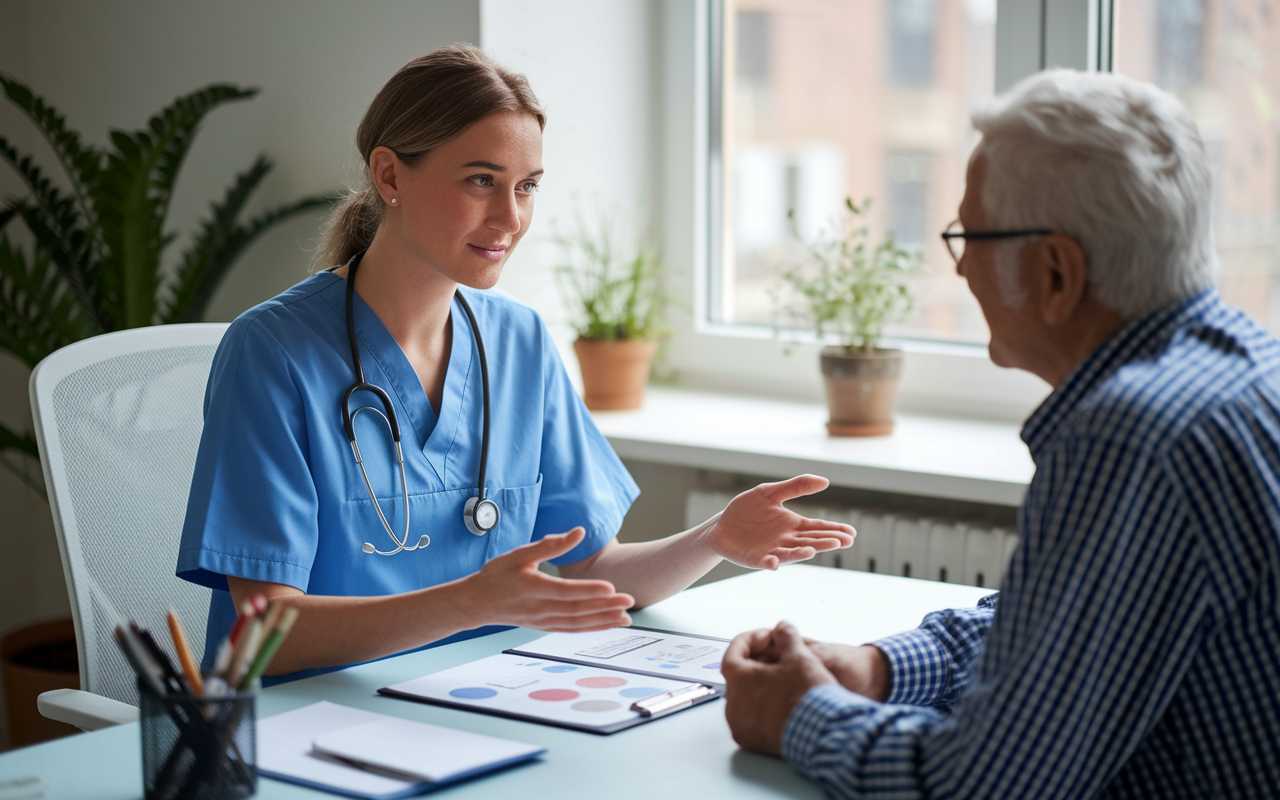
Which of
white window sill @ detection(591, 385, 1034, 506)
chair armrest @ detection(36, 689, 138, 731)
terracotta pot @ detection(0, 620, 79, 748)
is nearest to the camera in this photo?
chair armrest @ detection(36, 689, 138, 731)

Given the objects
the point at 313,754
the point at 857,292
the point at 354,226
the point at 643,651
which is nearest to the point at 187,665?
the point at 313,754

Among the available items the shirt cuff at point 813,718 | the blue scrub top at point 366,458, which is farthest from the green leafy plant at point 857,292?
the shirt cuff at point 813,718

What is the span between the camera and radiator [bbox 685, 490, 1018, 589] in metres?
2.11

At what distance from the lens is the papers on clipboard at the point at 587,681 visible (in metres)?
1.15

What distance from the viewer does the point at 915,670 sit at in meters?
1.17

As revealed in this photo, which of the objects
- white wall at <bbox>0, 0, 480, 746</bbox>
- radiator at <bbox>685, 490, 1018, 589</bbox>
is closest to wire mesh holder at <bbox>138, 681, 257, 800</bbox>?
radiator at <bbox>685, 490, 1018, 589</bbox>

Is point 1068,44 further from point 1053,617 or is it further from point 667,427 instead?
point 1053,617

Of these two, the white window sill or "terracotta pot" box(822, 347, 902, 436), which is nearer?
the white window sill

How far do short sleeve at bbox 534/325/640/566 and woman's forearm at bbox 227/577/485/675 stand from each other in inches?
16.0

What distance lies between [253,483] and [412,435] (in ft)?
0.75

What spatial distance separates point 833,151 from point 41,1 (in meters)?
1.94

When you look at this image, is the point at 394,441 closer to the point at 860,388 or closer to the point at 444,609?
the point at 444,609

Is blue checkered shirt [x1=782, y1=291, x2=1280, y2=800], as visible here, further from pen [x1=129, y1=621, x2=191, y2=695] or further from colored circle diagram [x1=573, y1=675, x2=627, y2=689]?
pen [x1=129, y1=621, x2=191, y2=695]

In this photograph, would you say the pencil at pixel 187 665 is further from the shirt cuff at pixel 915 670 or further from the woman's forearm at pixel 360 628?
the shirt cuff at pixel 915 670
